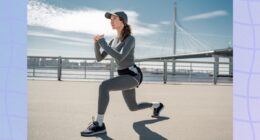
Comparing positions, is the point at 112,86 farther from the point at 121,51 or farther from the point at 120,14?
the point at 120,14

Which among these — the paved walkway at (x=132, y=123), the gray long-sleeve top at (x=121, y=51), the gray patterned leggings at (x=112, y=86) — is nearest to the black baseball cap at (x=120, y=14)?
the gray long-sleeve top at (x=121, y=51)

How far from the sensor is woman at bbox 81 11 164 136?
7.55ft

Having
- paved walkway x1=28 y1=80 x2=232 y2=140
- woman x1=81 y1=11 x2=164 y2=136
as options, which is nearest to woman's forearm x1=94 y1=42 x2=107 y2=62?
woman x1=81 y1=11 x2=164 y2=136

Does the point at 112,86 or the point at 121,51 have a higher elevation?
the point at 121,51

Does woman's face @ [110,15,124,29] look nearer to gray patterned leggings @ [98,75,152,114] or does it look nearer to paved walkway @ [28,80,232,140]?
gray patterned leggings @ [98,75,152,114]

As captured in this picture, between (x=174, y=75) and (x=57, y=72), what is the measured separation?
3.04 metres

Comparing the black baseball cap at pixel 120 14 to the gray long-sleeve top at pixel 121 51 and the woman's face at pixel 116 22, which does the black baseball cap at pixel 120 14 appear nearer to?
the woman's face at pixel 116 22

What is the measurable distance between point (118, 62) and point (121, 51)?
11 cm

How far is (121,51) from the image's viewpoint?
237 centimetres

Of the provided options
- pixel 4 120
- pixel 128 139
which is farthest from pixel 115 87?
pixel 4 120

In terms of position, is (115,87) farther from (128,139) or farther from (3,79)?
(3,79)

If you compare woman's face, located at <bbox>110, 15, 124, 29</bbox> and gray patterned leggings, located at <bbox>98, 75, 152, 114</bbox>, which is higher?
woman's face, located at <bbox>110, 15, 124, 29</bbox>

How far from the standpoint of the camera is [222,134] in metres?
2.38

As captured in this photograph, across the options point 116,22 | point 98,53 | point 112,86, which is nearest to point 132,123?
point 112,86
